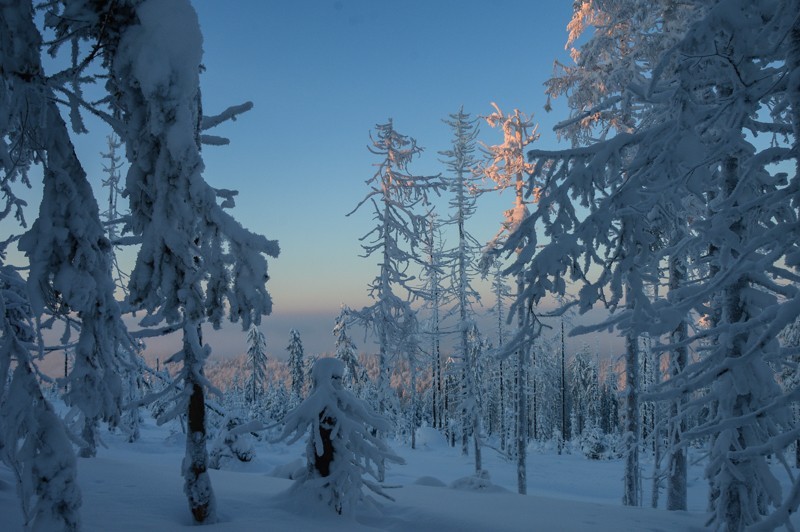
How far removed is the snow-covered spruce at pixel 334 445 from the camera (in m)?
6.26

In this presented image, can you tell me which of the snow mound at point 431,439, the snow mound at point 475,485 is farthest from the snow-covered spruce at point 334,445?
the snow mound at point 431,439

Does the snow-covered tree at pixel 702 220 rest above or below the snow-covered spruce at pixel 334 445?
A: above

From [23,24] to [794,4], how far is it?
20.0 ft

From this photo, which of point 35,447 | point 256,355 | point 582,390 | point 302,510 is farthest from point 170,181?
point 582,390

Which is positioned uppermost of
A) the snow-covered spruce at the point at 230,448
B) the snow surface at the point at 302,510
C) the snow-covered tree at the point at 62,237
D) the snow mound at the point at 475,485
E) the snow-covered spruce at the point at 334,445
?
the snow-covered tree at the point at 62,237

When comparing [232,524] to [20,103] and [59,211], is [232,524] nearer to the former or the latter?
[59,211]

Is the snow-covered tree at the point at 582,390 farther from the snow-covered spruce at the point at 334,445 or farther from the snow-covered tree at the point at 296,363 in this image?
the snow-covered spruce at the point at 334,445

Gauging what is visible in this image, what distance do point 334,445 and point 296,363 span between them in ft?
150

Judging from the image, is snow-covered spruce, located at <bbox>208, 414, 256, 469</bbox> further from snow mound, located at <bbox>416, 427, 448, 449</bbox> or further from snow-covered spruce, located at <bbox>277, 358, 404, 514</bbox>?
snow mound, located at <bbox>416, 427, 448, 449</bbox>

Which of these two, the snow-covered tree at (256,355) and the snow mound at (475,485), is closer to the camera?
the snow mound at (475,485)

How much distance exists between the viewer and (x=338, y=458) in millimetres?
6414

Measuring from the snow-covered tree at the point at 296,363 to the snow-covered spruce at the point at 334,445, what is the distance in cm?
4425

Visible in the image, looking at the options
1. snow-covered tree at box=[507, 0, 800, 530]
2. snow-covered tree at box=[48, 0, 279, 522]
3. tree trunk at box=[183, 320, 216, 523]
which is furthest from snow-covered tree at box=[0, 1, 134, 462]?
snow-covered tree at box=[507, 0, 800, 530]

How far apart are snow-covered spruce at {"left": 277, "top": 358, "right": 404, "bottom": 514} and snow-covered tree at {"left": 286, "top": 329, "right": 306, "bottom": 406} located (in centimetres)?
4425
